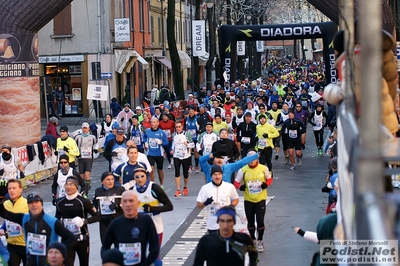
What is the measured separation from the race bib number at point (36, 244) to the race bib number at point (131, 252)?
1188 mm

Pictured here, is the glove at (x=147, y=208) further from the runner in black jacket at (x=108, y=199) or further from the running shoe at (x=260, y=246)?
the running shoe at (x=260, y=246)

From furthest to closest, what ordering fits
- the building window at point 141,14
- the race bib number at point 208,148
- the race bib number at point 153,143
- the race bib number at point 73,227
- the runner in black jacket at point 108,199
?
the building window at point 141,14, the race bib number at point 153,143, the race bib number at point 208,148, the runner in black jacket at point 108,199, the race bib number at point 73,227

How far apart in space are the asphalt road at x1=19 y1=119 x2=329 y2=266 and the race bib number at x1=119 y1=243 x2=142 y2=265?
113 inches

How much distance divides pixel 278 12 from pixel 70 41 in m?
48.0

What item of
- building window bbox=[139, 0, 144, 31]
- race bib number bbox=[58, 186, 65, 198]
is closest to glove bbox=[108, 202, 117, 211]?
race bib number bbox=[58, 186, 65, 198]

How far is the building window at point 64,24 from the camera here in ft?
128

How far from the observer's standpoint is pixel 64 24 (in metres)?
39.2

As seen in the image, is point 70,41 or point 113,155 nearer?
point 113,155

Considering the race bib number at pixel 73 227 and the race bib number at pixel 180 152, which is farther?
the race bib number at pixel 180 152

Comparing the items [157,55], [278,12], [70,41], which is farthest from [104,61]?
[278,12]

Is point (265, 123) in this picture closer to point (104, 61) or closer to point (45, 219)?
point (45, 219)

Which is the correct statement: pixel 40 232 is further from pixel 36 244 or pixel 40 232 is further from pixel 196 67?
pixel 196 67

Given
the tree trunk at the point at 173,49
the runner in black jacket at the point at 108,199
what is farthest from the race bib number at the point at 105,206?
the tree trunk at the point at 173,49

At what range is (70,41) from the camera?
3922cm
